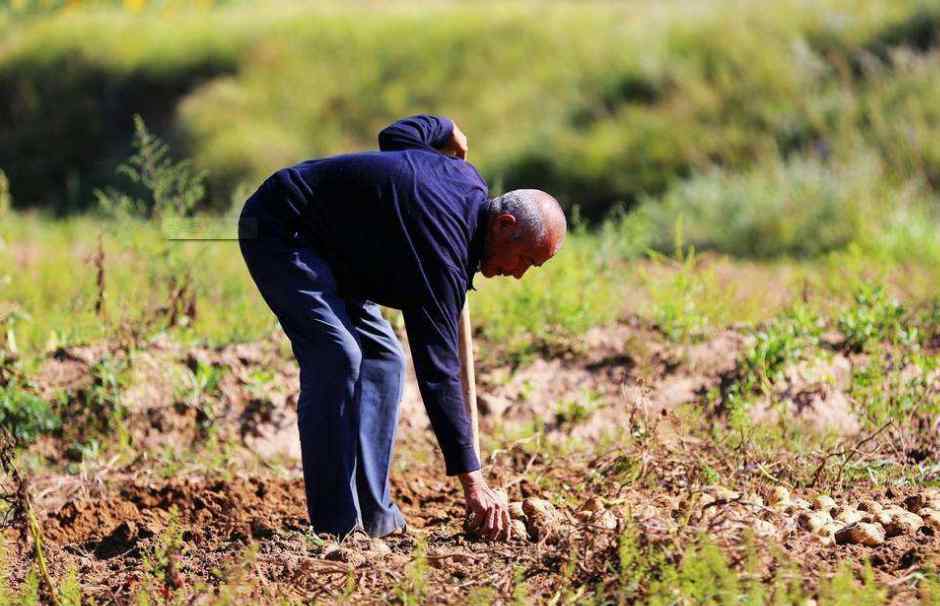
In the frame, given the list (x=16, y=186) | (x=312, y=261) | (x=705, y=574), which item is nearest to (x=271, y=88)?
(x=16, y=186)

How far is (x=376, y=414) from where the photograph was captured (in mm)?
4285

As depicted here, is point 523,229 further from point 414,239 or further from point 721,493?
point 721,493

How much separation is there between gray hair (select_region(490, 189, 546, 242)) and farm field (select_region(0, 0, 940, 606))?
0.79 meters

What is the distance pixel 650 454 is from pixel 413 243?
46.5 inches

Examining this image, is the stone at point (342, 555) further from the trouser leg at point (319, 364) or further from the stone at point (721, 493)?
the stone at point (721, 493)

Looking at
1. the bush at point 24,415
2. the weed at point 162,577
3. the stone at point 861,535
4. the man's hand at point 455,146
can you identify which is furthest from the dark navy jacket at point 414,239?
the bush at point 24,415

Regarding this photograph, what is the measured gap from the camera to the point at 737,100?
10.2 m

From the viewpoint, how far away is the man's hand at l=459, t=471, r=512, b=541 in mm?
3859

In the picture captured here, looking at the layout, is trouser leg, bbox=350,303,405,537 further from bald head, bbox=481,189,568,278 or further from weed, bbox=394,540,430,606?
bald head, bbox=481,189,568,278

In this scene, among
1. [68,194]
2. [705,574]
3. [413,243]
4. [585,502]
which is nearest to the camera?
[705,574]

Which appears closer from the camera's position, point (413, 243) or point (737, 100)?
point (413, 243)

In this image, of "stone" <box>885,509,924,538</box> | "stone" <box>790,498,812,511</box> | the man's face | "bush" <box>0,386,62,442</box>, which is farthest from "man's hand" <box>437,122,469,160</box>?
"bush" <box>0,386,62,442</box>

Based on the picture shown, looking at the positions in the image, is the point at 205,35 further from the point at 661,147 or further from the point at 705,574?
the point at 705,574

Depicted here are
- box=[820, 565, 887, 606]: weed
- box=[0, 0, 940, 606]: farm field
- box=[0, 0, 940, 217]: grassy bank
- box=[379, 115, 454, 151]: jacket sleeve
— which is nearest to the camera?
box=[820, 565, 887, 606]: weed
